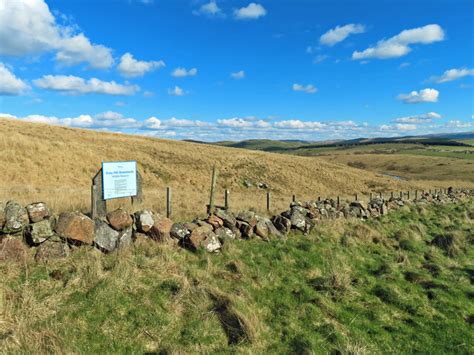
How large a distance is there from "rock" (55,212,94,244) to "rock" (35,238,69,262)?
0.24 metres

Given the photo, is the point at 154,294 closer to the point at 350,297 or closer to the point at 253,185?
the point at 350,297

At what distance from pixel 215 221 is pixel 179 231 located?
146 cm

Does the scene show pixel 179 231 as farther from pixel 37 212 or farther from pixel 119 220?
pixel 37 212

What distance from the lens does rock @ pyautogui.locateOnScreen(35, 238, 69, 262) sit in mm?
7727

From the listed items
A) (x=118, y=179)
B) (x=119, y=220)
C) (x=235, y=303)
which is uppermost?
(x=118, y=179)

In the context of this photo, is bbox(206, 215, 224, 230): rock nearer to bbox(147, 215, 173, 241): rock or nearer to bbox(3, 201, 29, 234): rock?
bbox(147, 215, 173, 241): rock

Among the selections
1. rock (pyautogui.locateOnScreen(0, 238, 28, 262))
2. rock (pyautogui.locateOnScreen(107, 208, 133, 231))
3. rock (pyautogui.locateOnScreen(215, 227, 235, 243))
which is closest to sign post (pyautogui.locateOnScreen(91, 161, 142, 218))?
rock (pyautogui.locateOnScreen(107, 208, 133, 231))

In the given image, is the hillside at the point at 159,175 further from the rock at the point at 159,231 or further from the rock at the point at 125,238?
the rock at the point at 125,238

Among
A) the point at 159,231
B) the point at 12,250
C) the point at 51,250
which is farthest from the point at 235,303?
the point at 12,250

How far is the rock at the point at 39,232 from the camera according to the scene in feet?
26.1

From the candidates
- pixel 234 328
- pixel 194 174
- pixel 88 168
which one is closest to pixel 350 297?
pixel 234 328

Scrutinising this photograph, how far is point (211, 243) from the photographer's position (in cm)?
992

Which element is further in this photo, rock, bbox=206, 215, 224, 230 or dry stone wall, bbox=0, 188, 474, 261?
rock, bbox=206, 215, 224, 230

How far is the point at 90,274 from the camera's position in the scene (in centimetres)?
720
